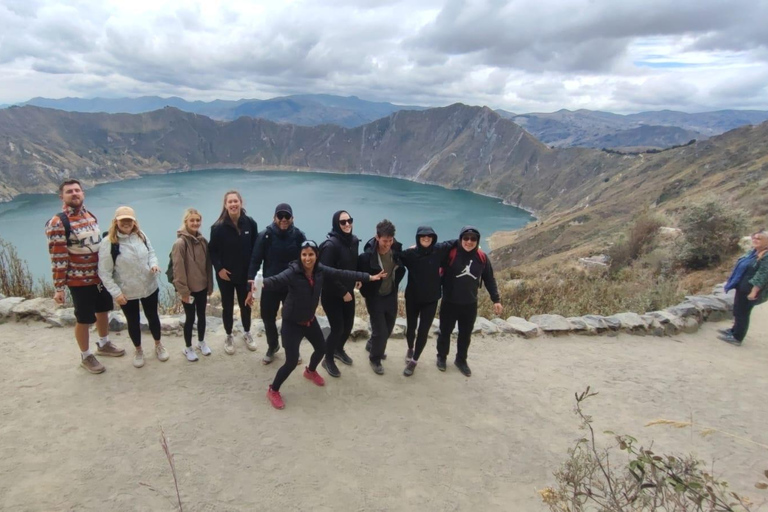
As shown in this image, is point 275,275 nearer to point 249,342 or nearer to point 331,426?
point 331,426

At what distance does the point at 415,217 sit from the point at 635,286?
64.2 meters

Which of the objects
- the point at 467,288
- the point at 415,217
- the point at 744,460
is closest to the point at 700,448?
the point at 744,460

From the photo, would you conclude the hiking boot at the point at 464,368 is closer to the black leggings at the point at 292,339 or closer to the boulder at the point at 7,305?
the black leggings at the point at 292,339

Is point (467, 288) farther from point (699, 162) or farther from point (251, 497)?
point (699, 162)

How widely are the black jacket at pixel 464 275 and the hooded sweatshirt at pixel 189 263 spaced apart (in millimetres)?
2658

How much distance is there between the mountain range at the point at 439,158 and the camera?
44625 mm

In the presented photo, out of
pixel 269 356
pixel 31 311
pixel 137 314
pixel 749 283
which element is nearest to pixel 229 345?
pixel 269 356

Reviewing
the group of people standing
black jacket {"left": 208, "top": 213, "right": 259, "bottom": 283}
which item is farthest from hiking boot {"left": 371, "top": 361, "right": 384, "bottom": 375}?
black jacket {"left": 208, "top": 213, "right": 259, "bottom": 283}

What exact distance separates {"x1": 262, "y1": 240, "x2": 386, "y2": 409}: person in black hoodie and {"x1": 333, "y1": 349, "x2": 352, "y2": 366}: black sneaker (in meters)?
0.91

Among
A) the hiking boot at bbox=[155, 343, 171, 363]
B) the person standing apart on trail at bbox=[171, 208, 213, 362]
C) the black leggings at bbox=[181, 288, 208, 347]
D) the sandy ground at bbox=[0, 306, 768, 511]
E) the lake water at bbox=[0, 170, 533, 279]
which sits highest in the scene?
the person standing apart on trail at bbox=[171, 208, 213, 362]

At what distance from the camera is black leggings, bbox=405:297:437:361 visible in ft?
15.8

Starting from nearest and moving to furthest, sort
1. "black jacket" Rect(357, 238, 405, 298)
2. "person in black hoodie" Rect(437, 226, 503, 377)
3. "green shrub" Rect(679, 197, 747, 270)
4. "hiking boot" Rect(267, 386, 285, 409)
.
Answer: "hiking boot" Rect(267, 386, 285, 409) → "black jacket" Rect(357, 238, 405, 298) → "person in black hoodie" Rect(437, 226, 503, 377) → "green shrub" Rect(679, 197, 747, 270)

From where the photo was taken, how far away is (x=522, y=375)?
17.5ft

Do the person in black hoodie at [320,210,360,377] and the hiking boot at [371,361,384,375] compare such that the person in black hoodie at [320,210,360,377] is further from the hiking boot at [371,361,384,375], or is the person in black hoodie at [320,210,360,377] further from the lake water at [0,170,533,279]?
the lake water at [0,170,533,279]
